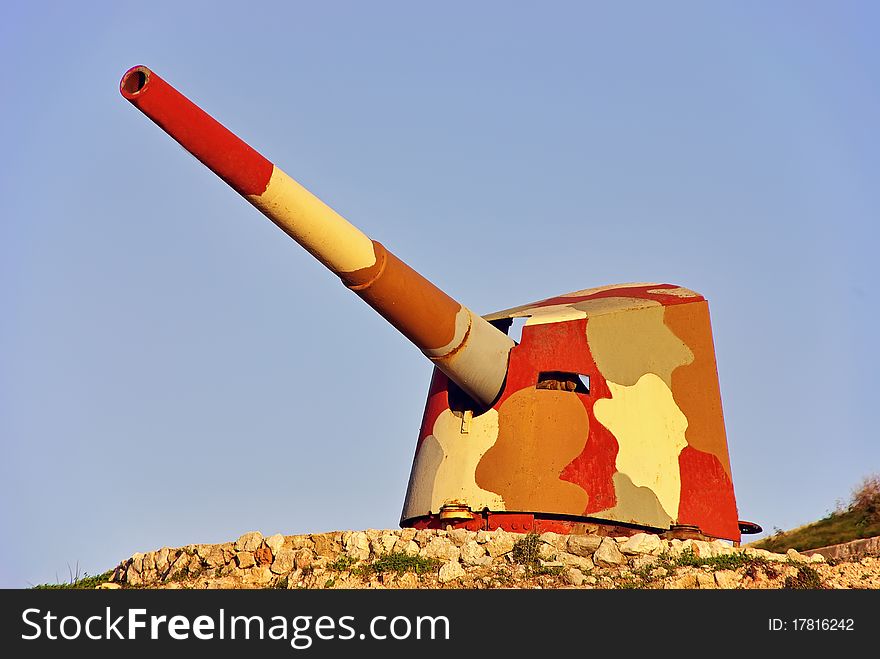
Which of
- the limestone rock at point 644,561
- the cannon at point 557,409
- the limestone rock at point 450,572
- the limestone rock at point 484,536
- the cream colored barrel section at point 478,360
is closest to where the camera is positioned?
the limestone rock at point 450,572

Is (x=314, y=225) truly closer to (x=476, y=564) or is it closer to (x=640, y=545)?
(x=476, y=564)

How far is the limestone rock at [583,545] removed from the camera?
1360 centimetres

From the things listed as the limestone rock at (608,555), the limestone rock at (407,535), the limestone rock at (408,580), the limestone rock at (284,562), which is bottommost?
the limestone rock at (408,580)

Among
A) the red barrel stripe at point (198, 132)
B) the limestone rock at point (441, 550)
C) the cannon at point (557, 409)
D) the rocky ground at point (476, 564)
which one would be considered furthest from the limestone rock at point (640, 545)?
the red barrel stripe at point (198, 132)

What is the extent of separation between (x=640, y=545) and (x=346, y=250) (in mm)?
4378

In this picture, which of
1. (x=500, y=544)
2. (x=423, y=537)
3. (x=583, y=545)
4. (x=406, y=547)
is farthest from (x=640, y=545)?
(x=406, y=547)

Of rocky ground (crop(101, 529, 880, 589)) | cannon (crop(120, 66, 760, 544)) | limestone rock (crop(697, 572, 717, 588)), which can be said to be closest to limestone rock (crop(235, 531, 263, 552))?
rocky ground (crop(101, 529, 880, 589))

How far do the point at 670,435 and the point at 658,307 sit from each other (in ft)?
5.34

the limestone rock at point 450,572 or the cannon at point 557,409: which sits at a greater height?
the cannon at point 557,409

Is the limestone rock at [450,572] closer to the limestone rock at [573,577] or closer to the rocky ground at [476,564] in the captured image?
the rocky ground at [476,564]

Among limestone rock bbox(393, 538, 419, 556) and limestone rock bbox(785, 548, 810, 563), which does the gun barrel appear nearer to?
limestone rock bbox(393, 538, 419, 556)

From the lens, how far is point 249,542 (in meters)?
13.7

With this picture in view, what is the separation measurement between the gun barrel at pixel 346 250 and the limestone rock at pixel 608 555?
2534 millimetres

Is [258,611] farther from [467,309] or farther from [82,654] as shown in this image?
[467,309]
